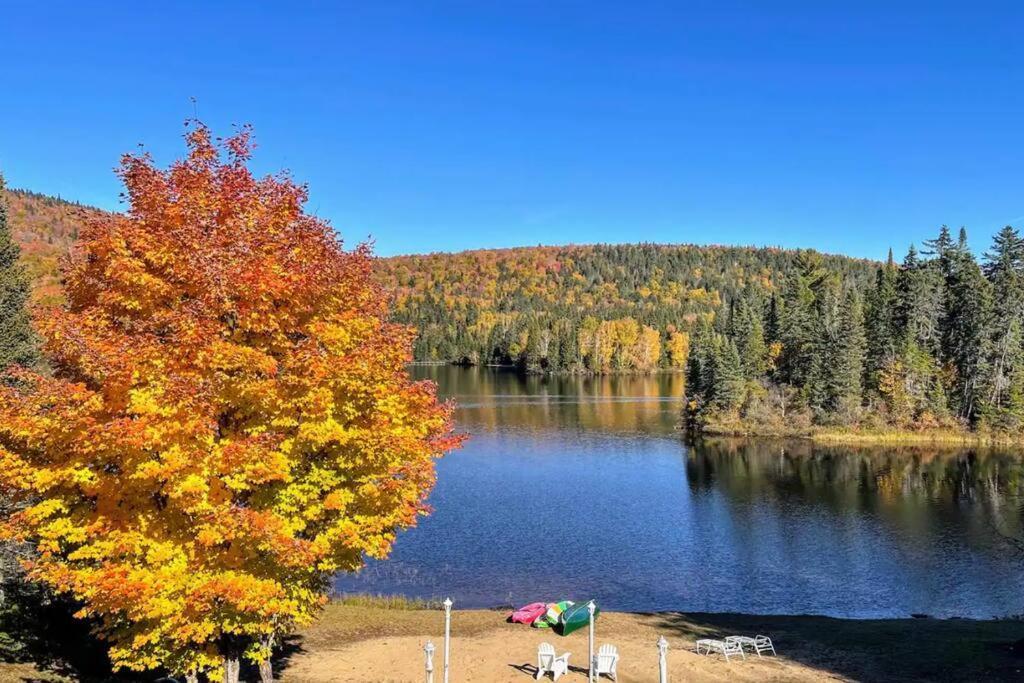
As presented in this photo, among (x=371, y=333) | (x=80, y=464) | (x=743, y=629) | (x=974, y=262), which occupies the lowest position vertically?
(x=743, y=629)

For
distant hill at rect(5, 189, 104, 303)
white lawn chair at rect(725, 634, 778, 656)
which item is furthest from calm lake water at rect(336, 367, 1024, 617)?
distant hill at rect(5, 189, 104, 303)

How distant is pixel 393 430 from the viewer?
1485cm

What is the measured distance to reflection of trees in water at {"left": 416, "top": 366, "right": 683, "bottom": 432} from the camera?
104 meters

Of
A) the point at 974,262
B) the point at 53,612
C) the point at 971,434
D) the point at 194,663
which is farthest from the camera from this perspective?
the point at 974,262

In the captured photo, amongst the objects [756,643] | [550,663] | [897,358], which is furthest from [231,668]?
[897,358]

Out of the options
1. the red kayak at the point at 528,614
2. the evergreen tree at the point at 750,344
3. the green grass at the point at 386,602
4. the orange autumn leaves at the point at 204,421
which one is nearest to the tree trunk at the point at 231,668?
the orange autumn leaves at the point at 204,421

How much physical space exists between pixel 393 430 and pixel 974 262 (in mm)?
98648

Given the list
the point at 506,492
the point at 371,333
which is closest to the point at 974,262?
the point at 506,492

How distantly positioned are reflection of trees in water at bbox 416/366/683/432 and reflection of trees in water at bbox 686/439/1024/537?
2187 centimetres

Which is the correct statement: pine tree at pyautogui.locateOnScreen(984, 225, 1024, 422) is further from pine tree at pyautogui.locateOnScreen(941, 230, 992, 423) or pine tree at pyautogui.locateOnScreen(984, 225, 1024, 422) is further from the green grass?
the green grass

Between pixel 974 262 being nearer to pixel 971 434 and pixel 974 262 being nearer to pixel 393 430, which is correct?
pixel 971 434

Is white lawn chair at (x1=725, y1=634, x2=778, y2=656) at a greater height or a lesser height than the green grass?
greater

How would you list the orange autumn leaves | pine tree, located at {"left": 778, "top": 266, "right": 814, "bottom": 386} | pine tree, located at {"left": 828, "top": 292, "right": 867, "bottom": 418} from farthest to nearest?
pine tree, located at {"left": 778, "top": 266, "right": 814, "bottom": 386}
pine tree, located at {"left": 828, "top": 292, "right": 867, "bottom": 418}
the orange autumn leaves

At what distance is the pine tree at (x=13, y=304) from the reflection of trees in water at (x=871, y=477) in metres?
47.1
